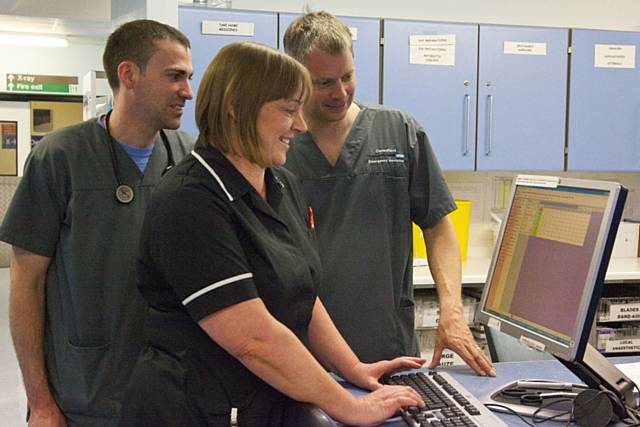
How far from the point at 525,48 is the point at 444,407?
228cm

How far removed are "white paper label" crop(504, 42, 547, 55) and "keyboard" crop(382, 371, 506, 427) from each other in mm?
2079

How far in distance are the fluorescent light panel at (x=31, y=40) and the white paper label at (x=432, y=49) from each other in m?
A: 3.57

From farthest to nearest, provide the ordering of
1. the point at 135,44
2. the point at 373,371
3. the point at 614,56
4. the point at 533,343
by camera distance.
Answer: the point at 614,56
the point at 135,44
the point at 373,371
the point at 533,343

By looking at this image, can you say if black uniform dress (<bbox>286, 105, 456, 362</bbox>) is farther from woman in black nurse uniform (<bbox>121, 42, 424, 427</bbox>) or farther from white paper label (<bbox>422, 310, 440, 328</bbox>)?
white paper label (<bbox>422, 310, 440, 328</bbox>)

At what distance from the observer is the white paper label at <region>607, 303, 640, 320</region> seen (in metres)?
3.05

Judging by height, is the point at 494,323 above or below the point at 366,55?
below

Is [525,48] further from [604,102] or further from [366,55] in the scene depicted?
[366,55]

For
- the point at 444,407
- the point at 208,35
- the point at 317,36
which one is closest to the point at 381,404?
the point at 444,407

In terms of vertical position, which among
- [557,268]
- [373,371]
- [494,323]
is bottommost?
[373,371]

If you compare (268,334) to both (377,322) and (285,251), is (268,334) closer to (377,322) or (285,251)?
(285,251)

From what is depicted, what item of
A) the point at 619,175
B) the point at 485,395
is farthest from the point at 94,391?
the point at 619,175

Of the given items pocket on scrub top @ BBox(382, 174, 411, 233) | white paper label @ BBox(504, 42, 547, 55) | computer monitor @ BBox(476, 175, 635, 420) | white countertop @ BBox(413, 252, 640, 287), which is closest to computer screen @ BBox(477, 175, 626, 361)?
computer monitor @ BBox(476, 175, 635, 420)

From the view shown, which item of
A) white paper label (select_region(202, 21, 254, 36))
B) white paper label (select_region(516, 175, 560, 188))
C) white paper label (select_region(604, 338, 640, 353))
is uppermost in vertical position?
white paper label (select_region(202, 21, 254, 36))

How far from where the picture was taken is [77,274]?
161 cm
